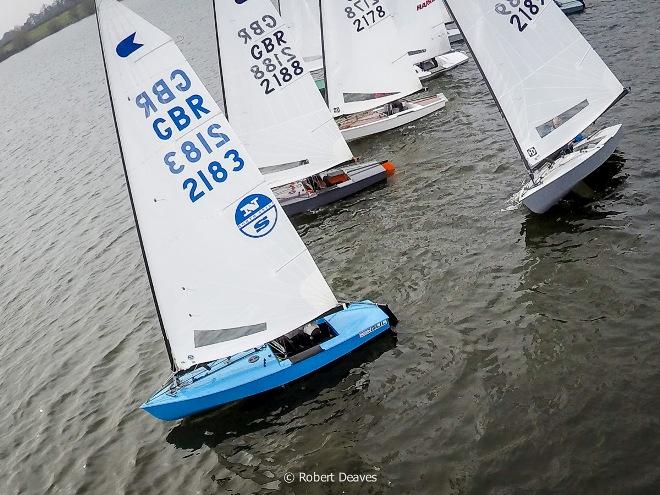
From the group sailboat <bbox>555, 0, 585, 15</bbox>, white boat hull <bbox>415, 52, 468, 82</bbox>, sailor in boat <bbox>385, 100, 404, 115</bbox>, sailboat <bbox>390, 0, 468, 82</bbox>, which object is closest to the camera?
sailor in boat <bbox>385, 100, 404, 115</bbox>

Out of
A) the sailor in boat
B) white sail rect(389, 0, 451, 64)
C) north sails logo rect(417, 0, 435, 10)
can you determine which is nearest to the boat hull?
the sailor in boat

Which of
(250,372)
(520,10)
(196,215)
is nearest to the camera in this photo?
(196,215)

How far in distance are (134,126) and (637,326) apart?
12.5m

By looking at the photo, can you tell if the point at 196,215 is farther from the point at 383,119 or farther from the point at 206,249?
the point at 383,119

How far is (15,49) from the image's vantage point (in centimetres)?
19450

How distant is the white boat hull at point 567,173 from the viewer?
61.8 ft

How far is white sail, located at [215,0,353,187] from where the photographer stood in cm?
2155

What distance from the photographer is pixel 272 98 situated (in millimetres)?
22984

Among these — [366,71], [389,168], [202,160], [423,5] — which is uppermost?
[202,160]

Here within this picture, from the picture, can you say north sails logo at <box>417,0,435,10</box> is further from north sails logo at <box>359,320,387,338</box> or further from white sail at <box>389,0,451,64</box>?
north sails logo at <box>359,320,387,338</box>

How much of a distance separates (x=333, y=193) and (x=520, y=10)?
10131 mm

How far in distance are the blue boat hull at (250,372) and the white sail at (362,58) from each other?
53.5 feet

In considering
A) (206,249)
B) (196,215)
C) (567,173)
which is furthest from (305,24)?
(206,249)

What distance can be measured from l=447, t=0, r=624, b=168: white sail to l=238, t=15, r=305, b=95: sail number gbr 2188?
21.2ft
